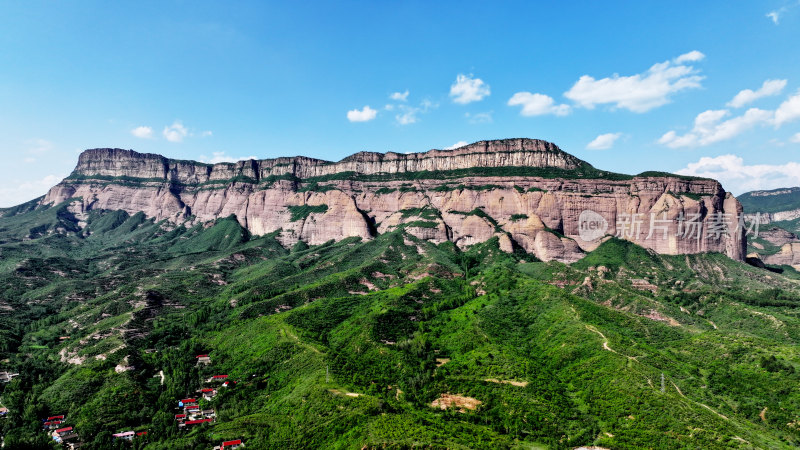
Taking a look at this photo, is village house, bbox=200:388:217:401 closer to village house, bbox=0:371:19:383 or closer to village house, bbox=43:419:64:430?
village house, bbox=43:419:64:430

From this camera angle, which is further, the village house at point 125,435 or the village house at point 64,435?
the village house at point 125,435

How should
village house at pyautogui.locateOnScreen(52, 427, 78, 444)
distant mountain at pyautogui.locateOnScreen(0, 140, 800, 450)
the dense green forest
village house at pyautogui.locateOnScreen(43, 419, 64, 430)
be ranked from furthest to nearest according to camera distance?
village house at pyautogui.locateOnScreen(43, 419, 64, 430)
village house at pyautogui.locateOnScreen(52, 427, 78, 444)
distant mountain at pyautogui.locateOnScreen(0, 140, 800, 450)
the dense green forest

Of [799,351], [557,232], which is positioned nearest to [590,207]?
[557,232]

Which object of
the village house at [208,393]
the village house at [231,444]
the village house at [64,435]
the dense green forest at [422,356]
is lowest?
the village house at [64,435]

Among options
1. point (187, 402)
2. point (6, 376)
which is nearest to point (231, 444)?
point (187, 402)

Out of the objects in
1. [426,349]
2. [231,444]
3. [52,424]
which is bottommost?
[52,424]

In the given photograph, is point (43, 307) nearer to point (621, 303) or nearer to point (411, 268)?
point (411, 268)

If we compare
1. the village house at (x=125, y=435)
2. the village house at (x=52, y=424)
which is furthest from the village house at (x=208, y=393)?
the village house at (x=52, y=424)

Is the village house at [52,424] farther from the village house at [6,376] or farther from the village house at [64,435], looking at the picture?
the village house at [6,376]

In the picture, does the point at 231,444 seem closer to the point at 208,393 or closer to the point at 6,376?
the point at 208,393

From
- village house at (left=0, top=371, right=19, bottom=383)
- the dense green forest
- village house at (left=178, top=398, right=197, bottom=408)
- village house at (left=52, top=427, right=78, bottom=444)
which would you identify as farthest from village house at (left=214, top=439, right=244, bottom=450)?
village house at (left=0, top=371, right=19, bottom=383)
